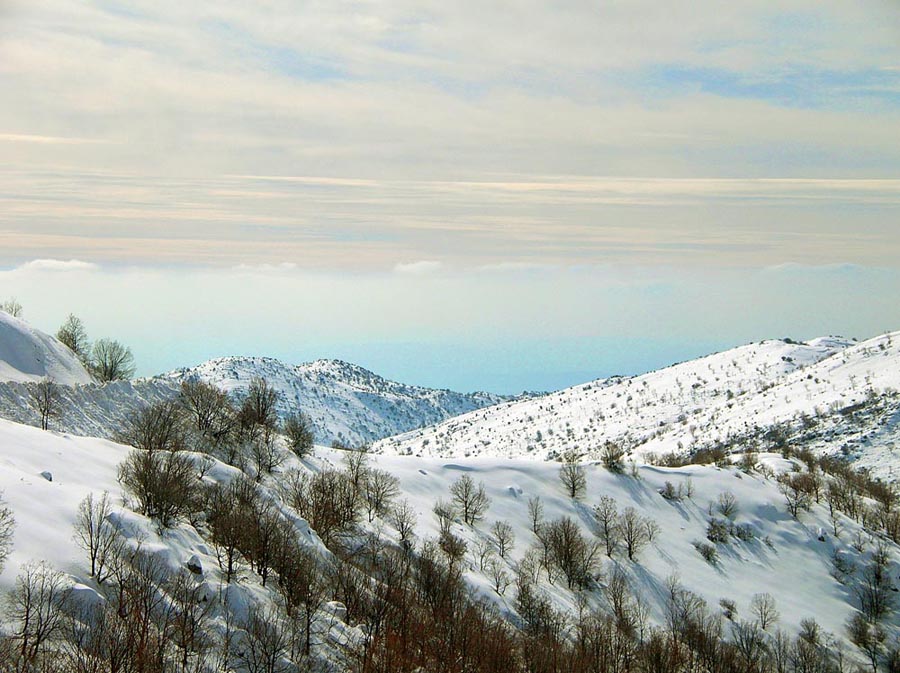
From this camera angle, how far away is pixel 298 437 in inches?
2896

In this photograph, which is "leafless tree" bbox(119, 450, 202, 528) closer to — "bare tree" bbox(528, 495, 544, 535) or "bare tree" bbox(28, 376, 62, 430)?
"bare tree" bbox(28, 376, 62, 430)

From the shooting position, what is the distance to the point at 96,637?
27.7m

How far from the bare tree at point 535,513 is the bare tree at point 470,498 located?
508cm

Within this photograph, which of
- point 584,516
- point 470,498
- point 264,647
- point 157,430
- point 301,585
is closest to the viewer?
point 264,647

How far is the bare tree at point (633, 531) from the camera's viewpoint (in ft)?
243

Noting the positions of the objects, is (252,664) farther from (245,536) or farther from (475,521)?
(475,521)

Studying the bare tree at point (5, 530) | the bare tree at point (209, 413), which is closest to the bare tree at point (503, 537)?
the bare tree at point (209, 413)

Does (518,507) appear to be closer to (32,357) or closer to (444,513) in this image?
(444,513)

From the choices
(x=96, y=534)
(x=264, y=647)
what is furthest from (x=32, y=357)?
(x=264, y=647)

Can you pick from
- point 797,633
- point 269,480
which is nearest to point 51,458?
point 269,480

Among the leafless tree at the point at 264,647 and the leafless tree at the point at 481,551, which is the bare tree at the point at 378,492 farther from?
the leafless tree at the point at 264,647

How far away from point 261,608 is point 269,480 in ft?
89.1

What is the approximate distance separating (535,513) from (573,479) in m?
10.4

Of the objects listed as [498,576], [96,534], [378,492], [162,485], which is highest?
[96,534]
